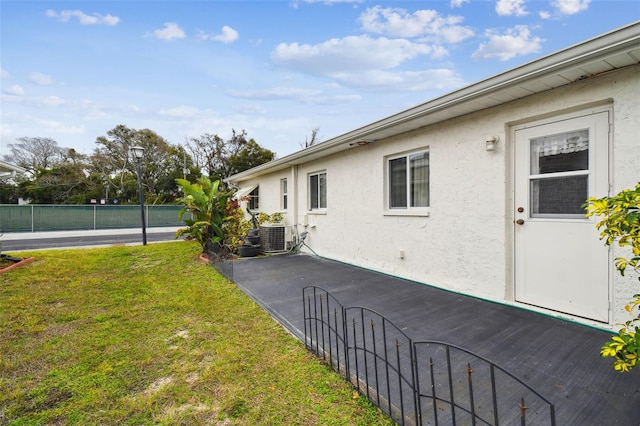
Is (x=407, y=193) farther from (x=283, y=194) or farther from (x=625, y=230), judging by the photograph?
(x=283, y=194)

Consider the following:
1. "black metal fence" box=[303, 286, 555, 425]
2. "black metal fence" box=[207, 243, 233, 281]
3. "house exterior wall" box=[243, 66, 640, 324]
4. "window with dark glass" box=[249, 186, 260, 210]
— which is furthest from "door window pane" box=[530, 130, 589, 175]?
"window with dark glass" box=[249, 186, 260, 210]

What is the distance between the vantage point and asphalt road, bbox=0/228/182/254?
13.5 meters

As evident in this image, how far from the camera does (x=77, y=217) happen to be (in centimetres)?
1930

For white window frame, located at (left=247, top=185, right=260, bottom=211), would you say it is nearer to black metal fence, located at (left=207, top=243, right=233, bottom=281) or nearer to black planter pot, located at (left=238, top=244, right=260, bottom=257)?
black planter pot, located at (left=238, top=244, right=260, bottom=257)

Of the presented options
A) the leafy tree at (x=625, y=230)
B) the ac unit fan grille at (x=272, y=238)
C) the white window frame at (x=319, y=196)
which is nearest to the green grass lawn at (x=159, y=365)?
the leafy tree at (x=625, y=230)

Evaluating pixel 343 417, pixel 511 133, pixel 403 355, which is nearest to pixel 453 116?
pixel 511 133

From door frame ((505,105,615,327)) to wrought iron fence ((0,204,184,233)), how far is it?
2311 cm

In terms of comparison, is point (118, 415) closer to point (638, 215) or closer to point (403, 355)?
point (403, 355)

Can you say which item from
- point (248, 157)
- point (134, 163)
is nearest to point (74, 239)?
→ point (248, 157)

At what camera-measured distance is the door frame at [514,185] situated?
3373 mm

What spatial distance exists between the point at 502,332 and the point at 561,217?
1795mm

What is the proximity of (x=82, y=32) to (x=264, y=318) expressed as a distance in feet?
35.4

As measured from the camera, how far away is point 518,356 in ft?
9.45

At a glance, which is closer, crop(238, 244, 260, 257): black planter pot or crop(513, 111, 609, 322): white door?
crop(513, 111, 609, 322): white door
